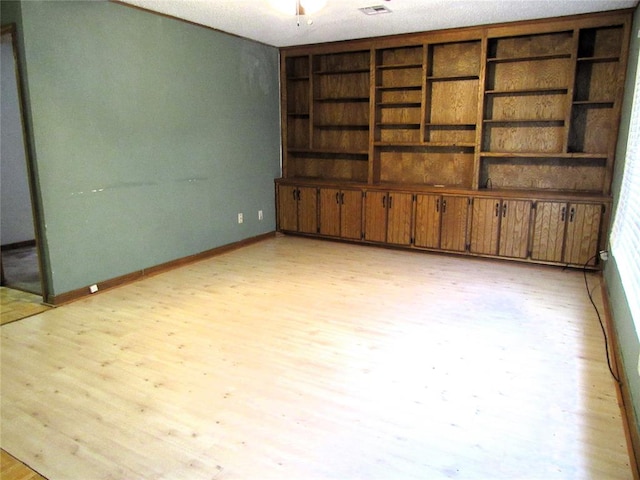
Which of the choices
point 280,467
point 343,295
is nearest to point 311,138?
point 343,295

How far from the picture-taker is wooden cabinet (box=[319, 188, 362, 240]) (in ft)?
18.2

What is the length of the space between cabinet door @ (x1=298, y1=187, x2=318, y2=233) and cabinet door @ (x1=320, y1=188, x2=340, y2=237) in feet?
0.31

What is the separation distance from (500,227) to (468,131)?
4.01 feet

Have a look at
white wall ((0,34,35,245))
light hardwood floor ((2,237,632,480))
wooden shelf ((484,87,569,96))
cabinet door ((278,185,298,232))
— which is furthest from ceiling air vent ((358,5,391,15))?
white wall ((0,34,35,245))

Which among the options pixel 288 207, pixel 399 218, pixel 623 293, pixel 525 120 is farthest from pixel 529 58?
pixel 288 207

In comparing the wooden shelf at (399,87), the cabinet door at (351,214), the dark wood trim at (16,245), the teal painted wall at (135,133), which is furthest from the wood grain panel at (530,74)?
the dark wood trim at (16,245)

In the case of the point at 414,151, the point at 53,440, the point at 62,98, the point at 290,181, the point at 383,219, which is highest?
the point at 62,98

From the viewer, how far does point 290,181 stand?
593cm

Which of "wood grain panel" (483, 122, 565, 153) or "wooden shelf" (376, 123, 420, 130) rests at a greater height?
"wooden shelf" (376, 123, 420, 130)

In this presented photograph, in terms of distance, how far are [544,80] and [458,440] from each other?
4101 millimetres

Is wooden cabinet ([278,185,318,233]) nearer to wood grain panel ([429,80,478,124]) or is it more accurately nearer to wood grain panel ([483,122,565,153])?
wood grain panel ([429,80,478,124])

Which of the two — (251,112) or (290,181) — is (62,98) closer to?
(251,112)

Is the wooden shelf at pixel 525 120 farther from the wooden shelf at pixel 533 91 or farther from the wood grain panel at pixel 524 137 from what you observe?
the wooden shelf at pixel 533 91

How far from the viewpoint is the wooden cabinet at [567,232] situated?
434cm
